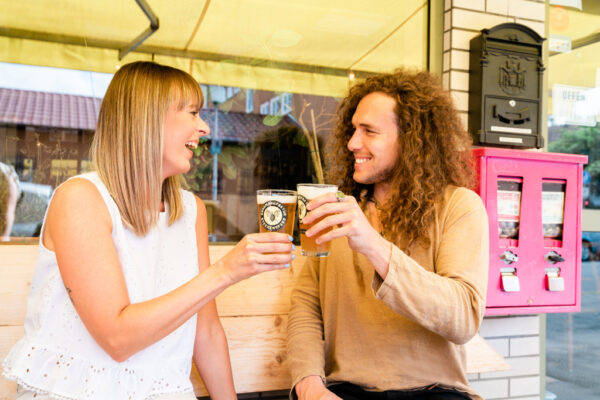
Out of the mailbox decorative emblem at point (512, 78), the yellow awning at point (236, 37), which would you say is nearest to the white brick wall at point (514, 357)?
the mailbox decorative emblem at point (512, 78)

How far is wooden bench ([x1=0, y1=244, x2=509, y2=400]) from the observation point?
1843 millimetres

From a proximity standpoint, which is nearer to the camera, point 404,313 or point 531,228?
point 404,313

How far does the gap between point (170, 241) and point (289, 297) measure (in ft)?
2.25

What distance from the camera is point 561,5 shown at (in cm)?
297

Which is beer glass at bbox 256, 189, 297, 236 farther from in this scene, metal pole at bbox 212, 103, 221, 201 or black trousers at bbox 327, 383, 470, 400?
metal pole at bbox 212, 103, 221, 201

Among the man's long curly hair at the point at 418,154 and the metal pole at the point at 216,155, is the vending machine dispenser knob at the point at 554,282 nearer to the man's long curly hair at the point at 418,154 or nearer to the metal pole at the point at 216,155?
Result: the man's long curly hair at the point at 418,154

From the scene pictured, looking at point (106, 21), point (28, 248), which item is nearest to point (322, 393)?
point (28, 248)

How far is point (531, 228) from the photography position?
7.55 feet

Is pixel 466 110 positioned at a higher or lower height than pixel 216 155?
higher

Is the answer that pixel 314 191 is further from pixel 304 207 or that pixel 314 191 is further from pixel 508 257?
pixel 508 257

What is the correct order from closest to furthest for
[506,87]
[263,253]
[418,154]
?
[263,253] → [418,154] → [506,87]

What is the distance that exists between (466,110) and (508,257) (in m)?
0.79

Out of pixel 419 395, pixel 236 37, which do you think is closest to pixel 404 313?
pixel 419 395

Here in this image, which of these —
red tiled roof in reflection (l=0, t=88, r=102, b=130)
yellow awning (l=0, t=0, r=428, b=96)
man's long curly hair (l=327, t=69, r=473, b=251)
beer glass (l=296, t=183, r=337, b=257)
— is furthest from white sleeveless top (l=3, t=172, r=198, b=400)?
yellow awning (l=0, t=0, r=428, b=96)
